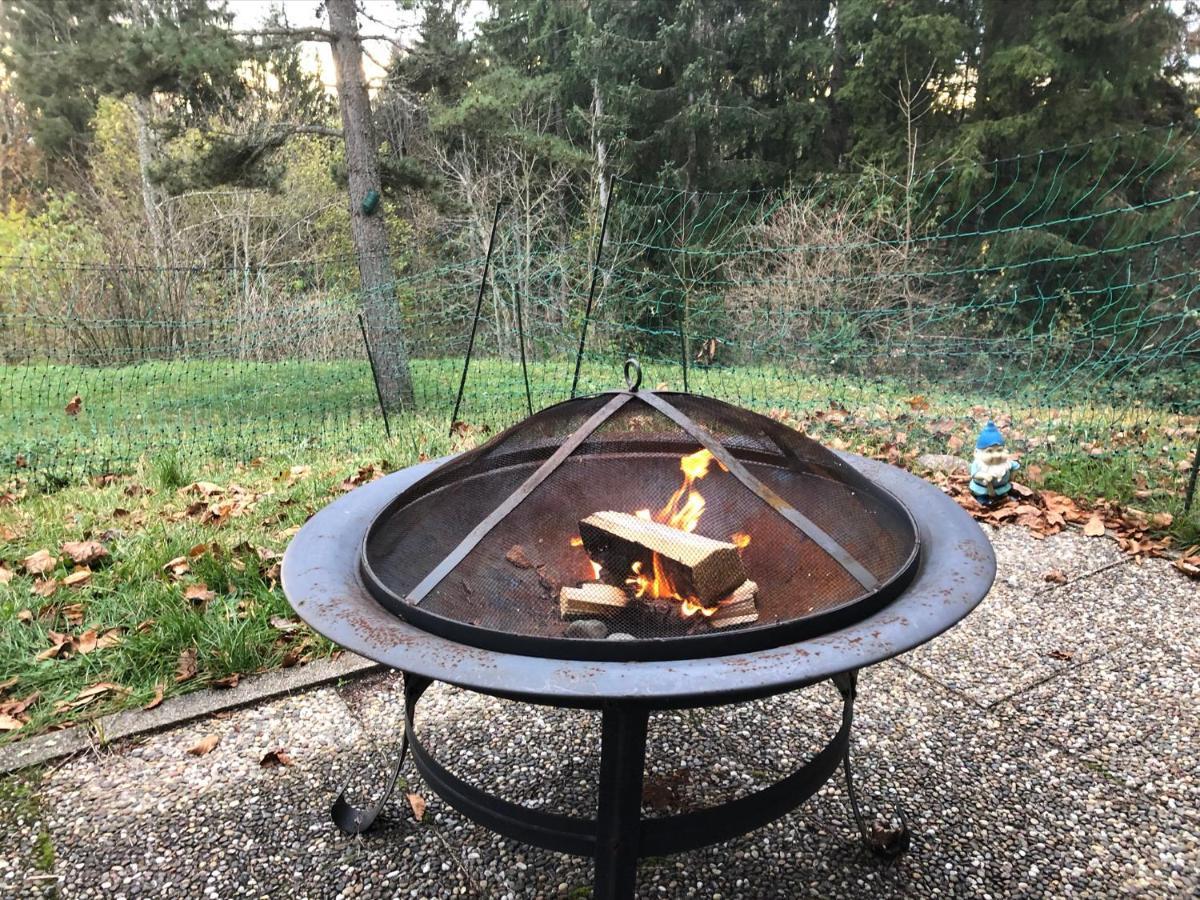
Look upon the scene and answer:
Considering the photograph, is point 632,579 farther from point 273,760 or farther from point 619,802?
point 273,760

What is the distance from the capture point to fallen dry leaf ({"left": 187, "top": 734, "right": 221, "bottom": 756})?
195 cm

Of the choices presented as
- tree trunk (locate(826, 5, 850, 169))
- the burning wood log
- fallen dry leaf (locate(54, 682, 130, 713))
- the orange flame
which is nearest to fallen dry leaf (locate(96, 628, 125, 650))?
fallen dry leaf (locate(54, 682, 130, 713))

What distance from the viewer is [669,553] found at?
1.29m

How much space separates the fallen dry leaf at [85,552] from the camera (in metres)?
2.81

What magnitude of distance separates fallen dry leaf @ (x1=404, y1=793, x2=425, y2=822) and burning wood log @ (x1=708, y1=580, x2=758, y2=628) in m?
0.95

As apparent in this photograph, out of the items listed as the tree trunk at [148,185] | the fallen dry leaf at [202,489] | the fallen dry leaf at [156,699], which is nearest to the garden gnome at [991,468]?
the fallen dry leaf at [156,699]

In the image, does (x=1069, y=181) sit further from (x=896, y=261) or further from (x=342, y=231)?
(x=342, y=231)

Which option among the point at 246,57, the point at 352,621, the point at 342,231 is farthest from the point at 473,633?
the point at 342,231

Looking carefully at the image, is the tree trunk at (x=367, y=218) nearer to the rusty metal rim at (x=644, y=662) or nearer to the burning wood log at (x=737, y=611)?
the rusty metal rim at (x=644, y=662)

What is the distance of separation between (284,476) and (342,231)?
34.3ft

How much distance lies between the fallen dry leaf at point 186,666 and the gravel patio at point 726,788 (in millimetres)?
213

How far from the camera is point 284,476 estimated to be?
4.05 metres

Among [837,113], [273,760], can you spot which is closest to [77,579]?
[273,760]

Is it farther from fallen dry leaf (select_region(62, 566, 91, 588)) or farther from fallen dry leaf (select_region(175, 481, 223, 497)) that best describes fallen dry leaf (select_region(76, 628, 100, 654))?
fallen dry leaf (select_region(175, 481, 223, 497))
